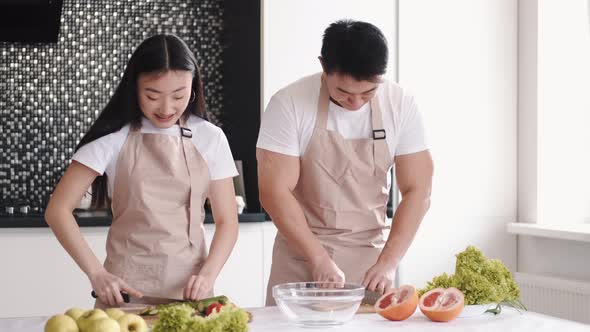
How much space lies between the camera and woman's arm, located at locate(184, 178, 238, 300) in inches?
93.0

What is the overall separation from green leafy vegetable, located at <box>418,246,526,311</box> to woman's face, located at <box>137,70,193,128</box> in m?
0.81

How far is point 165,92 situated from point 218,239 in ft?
1.39

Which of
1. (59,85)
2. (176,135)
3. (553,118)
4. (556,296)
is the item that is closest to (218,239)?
(176,135)

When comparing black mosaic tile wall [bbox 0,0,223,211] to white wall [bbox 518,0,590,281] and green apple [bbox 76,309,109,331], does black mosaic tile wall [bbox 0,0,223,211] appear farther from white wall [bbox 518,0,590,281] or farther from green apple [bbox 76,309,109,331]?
green apple [bbox 76,309,109,331]

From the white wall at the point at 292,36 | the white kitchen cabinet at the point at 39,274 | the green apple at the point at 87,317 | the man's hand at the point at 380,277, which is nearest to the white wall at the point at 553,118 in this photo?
the white wall at the point at 292,36

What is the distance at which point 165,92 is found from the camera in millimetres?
2381

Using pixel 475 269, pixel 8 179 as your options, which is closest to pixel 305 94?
pixel 475 269

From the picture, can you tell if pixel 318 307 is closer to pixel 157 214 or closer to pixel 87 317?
pixel 87 317

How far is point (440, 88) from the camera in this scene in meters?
4.45

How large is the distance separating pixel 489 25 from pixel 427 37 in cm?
35

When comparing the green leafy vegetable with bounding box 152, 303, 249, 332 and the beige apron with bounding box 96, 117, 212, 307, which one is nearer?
the green leafy vegetable with bounding box 152, 303, 249, 332

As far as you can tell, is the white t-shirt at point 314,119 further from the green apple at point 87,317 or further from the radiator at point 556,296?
the radiator at point 556,296

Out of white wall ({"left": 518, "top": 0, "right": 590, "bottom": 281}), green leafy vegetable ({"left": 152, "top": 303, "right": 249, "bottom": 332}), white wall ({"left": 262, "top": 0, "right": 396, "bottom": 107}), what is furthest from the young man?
white wall ({"left": 518, "top": 0, "right": 590, "bottom": 281})

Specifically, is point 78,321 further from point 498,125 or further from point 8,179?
point 498,125
